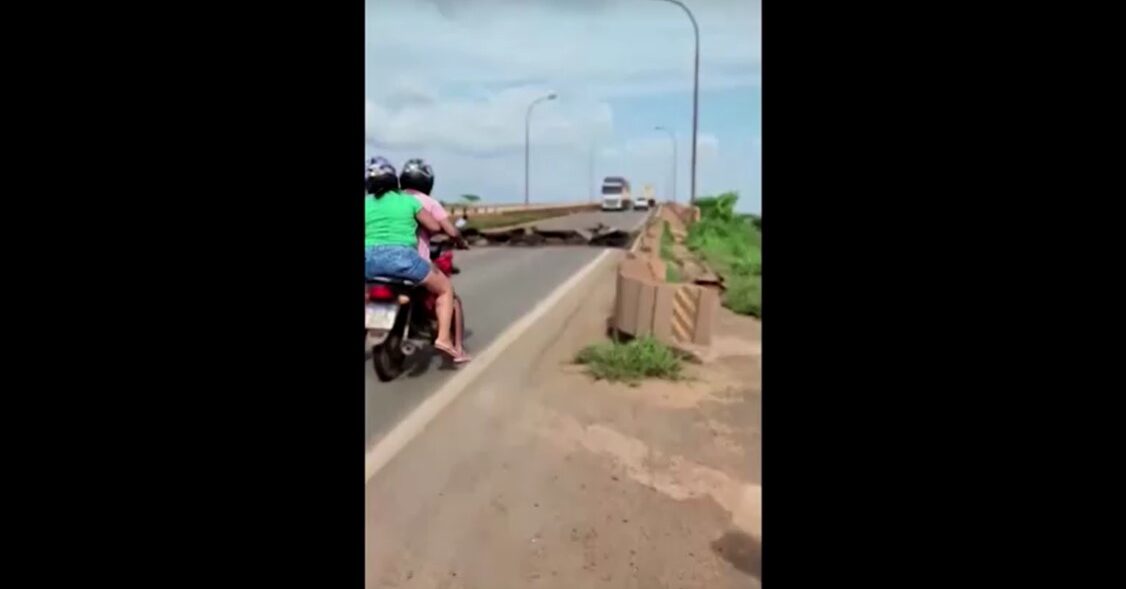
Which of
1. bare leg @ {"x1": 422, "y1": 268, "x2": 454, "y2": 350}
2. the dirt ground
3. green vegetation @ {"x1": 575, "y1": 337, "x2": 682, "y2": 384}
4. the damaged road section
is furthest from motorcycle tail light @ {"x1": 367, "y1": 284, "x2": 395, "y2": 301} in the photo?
the damaged road section

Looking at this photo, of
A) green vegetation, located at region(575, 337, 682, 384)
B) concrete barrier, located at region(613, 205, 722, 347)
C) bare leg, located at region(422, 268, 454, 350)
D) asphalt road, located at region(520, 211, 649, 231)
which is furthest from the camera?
asphalt road, located at region(520, 211, 649, 231)

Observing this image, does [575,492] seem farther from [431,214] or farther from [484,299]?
[484,299]

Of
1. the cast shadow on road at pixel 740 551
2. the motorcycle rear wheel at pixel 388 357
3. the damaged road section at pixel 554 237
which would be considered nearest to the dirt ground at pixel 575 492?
the cast shadow on road at pixel 740 551

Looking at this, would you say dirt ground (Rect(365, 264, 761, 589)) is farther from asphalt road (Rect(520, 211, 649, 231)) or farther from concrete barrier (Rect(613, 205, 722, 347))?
asphalt road (Rect(520, 211, 649, 231))

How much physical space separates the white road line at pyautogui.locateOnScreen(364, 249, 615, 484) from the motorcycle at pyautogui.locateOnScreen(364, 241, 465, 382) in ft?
1.16

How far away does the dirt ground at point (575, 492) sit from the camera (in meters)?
3.63

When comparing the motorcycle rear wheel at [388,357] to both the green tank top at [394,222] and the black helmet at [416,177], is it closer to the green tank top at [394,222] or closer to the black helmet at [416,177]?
the green tank top at [394,222]

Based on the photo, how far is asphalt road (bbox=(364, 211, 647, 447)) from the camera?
20.3 ft

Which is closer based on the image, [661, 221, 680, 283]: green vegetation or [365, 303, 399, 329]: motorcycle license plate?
[365, 303, 399, 329]: motorcycle license plate
